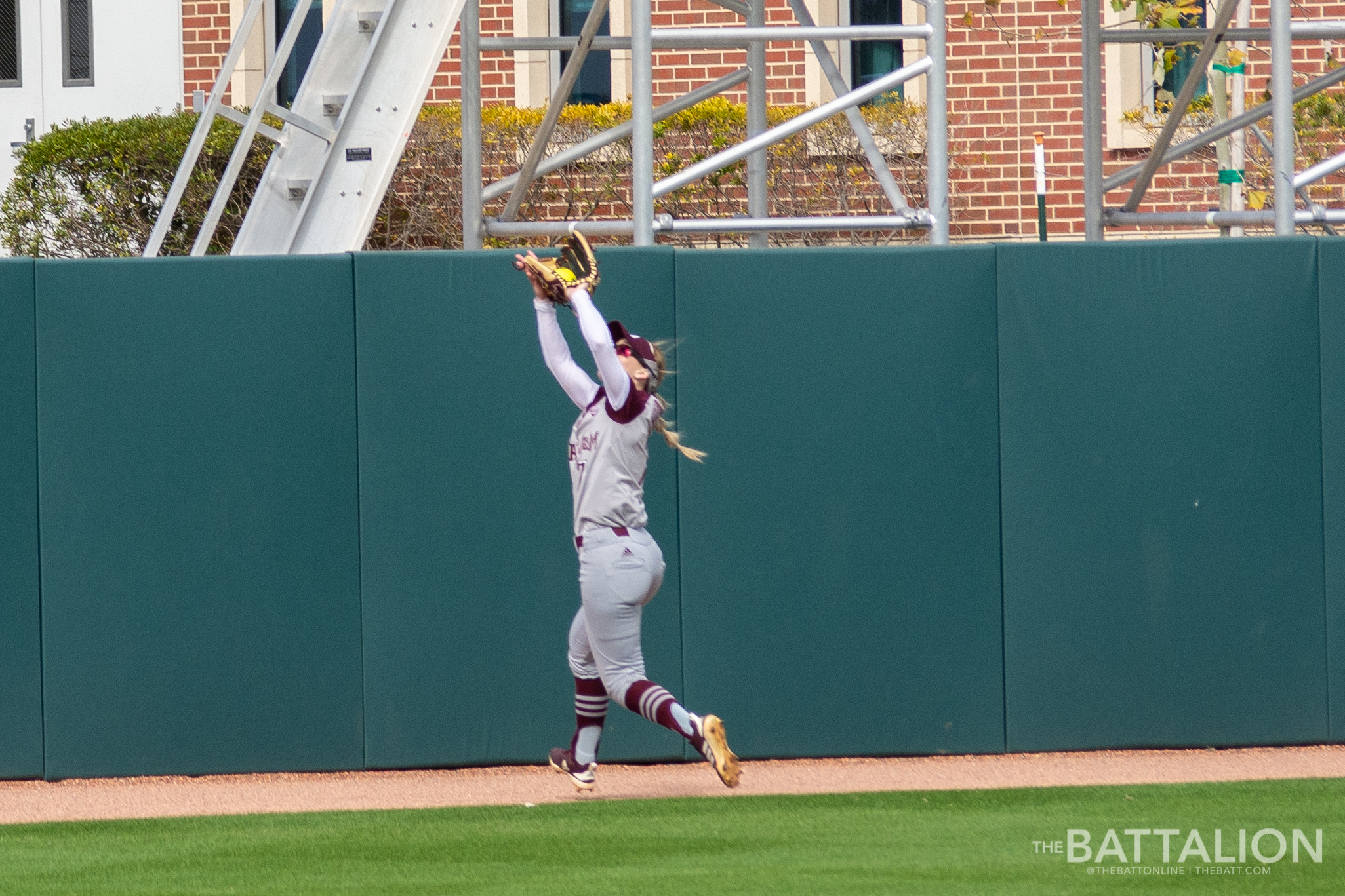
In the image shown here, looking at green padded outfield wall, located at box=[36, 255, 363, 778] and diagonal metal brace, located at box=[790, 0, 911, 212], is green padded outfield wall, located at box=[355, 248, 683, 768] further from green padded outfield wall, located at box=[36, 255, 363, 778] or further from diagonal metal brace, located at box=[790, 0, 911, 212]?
diagonal metal brace, located at box=[790, 0, 911, 212]

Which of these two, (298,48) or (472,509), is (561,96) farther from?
(298,48)

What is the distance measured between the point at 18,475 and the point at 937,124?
4390 mm

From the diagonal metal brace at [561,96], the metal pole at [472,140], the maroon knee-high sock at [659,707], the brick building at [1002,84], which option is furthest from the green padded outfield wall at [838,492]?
the brick building at [1002,84]

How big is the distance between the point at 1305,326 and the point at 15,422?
5487 millimetres

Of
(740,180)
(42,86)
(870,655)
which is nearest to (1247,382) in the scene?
(870,655)

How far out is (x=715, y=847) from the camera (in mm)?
5688

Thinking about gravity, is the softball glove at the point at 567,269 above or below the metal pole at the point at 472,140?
below

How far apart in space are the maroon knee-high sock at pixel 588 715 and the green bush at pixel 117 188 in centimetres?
920

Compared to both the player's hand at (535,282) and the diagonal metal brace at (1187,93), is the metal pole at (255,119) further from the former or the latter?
the diagonal metal brace at (1187,93)

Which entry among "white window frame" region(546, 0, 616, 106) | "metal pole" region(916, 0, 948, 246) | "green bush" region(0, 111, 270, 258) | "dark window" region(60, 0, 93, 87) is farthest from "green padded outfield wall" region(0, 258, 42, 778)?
"dark window" region(60, 0, 93, 87)

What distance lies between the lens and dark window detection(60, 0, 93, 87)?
17.4 m

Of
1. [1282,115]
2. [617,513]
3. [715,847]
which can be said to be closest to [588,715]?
[617,513]

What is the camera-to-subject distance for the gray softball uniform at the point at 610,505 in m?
6.25

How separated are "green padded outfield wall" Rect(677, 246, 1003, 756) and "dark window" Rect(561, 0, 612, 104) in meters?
9.13
